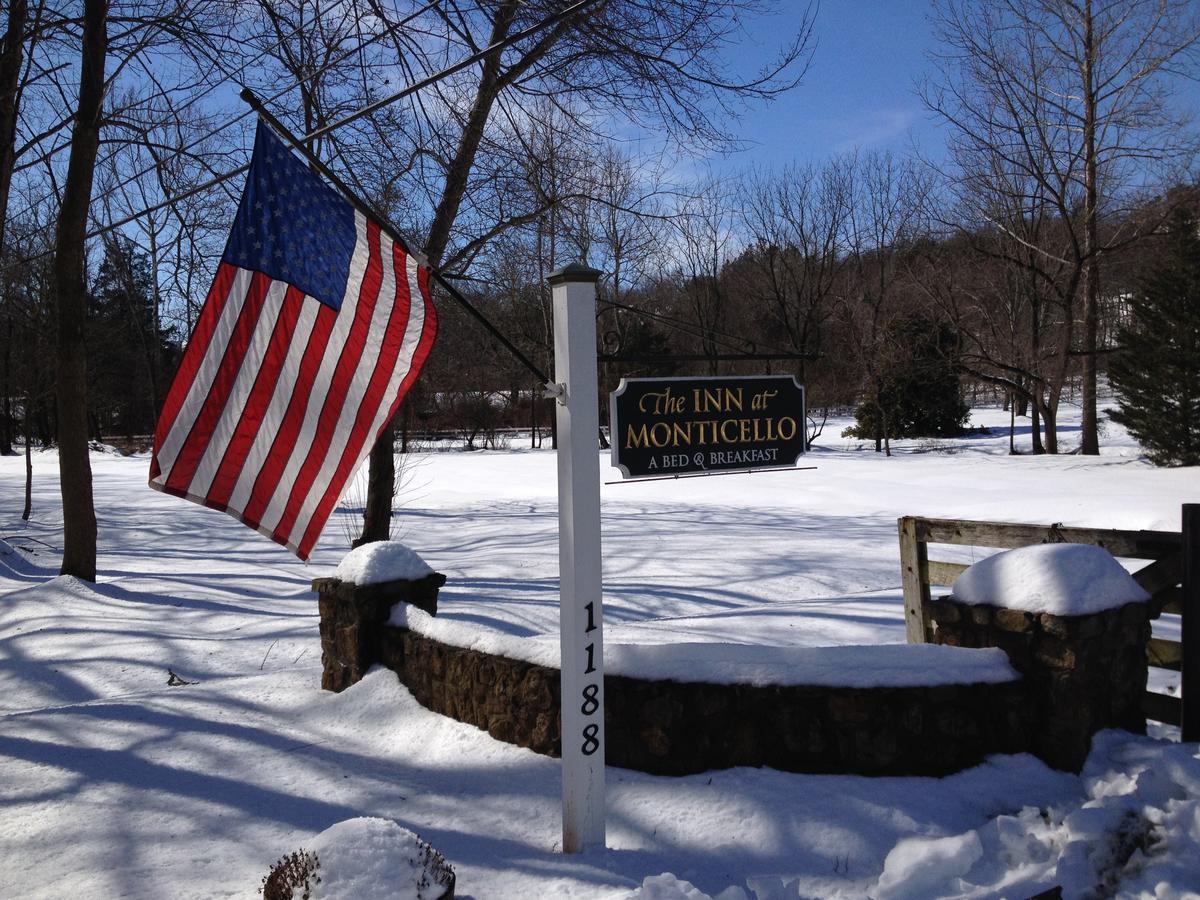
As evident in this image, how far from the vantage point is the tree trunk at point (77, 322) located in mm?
10469

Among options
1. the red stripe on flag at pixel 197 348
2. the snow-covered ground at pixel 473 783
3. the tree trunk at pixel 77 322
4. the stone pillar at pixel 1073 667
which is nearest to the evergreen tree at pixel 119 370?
the tree trunk at pixel 77 322

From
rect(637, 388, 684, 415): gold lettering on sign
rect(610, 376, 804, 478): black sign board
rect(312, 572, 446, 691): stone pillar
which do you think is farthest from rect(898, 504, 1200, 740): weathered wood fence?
rect(312, 572, 446, 691): stone pillar

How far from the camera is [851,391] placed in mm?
38406

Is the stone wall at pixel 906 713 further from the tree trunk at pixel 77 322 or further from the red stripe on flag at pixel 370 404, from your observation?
the tree trunk at pixel 77 322

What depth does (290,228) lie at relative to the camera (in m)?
Answer: 4.07

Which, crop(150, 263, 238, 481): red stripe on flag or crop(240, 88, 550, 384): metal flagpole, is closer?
crop(240, 88, 550, 384): metal flagpole

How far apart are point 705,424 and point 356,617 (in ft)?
9.90

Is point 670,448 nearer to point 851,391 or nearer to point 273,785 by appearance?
point 273,785

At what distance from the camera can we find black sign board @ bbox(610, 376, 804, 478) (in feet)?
12.8

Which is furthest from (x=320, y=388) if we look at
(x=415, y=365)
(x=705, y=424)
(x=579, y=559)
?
(x=705, y=424)

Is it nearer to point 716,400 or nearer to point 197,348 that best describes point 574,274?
point 716,400

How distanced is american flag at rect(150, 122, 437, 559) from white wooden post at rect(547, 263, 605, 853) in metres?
0.86

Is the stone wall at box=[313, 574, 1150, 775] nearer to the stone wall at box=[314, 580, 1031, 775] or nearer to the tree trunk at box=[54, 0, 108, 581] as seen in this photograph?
the stone wall at box=[314, 580, 1031, 775]

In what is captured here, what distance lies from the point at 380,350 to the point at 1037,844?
352 cm
